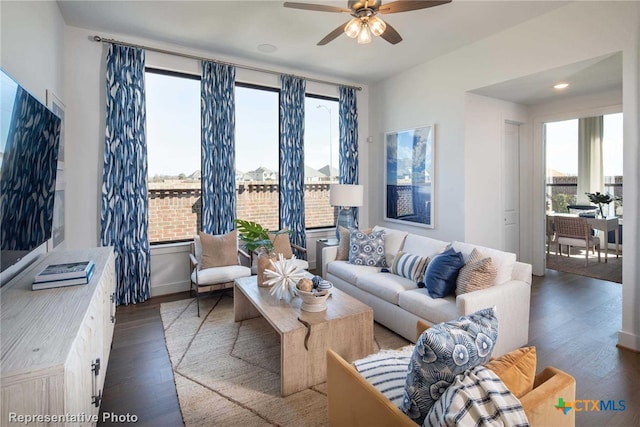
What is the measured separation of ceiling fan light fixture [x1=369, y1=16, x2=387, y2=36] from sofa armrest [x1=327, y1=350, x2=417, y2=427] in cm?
259

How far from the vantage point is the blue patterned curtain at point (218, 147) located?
430 centimetres

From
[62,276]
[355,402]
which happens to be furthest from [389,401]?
[62,276]

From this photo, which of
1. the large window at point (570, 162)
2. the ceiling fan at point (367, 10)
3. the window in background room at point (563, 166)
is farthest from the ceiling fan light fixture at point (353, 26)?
the window in background room at point (563, 166)

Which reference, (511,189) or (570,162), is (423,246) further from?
(570,162)

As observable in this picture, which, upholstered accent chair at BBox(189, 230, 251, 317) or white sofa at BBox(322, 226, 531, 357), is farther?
upholstered accent chair at BBox(189, 230, 251, 317)

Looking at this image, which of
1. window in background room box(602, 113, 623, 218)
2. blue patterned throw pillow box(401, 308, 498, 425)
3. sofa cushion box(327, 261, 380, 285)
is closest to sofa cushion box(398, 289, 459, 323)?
sofa cushion box(327, 261, 380, 285)

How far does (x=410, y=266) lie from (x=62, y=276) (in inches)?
110

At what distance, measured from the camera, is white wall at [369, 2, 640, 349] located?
2826mm

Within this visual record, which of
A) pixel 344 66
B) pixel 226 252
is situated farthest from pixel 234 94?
pixel 226 252

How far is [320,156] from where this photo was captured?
18.0 ft

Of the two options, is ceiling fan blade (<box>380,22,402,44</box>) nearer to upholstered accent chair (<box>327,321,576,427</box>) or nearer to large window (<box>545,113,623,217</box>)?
upholstered accent chair (<box>327,321,576,427</box>)

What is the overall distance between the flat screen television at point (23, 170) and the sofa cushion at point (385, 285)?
2.72m

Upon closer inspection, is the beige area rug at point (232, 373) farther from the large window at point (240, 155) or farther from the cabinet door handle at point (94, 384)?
the large window at point (240, 155)

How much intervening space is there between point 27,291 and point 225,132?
10.1 feet
